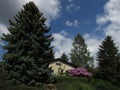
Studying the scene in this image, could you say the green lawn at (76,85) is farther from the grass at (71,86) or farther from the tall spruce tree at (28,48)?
the tall spruce tree at (28,48)

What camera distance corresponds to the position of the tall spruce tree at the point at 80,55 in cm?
7944

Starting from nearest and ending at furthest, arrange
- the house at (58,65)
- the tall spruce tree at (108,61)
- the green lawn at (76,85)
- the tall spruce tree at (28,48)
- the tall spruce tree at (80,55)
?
the green lawn at (76,85)
the tall spruce tree at (28,48)
the tall spruce tree at (108,61)
the house at (58,65)
the tall spruce tree at (80,55)

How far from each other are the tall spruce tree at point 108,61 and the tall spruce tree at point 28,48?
14580mm

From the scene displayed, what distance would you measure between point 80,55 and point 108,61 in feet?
105

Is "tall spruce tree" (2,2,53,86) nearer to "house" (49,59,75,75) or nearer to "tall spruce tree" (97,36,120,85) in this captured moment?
"tall spruce tree" (97,36,120,85)

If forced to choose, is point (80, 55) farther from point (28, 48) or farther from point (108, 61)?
point (28, 48)

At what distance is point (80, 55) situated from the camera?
267ft

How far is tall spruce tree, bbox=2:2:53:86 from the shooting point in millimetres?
33594

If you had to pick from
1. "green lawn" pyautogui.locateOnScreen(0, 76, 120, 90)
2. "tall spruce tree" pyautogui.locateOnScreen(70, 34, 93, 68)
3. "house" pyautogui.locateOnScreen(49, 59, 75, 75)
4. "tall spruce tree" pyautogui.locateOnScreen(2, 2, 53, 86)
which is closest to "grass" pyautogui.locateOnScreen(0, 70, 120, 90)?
"green lawn" pyautogui.locateOnScreen(0, 76, 120, 90)

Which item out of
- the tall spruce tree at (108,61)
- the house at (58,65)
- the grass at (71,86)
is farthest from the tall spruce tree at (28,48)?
the house at (58,65)

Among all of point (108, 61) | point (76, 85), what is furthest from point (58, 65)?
point (76, 85)

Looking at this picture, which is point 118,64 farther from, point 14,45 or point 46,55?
point 14,45

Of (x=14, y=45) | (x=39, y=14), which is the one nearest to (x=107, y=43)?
(x=39, y=14)

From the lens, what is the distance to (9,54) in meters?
34.5
